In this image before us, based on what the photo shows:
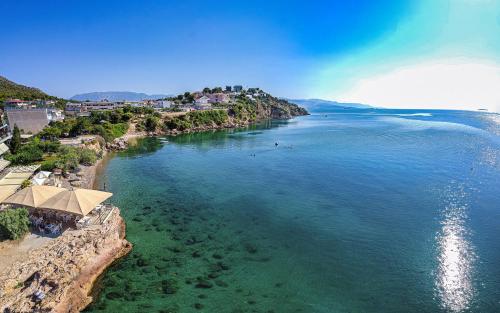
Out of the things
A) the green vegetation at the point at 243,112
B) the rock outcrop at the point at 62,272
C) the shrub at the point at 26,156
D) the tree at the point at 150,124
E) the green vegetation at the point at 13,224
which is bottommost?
the rock outcrop at the point at 62,272

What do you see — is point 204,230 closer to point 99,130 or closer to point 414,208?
point 414,208

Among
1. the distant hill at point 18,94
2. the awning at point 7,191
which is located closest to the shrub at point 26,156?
the awning at point 7,191

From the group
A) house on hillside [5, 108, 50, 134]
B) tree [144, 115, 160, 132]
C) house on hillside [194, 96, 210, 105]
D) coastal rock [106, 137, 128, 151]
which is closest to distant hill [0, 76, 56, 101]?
house on hillside [5, 108, 50, 134]

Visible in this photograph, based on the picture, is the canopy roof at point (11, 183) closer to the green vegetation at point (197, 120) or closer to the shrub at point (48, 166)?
the shrub at point (48, 166)

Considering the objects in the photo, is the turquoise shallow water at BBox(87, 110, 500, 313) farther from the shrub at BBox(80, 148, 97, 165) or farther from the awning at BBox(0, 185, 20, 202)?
the awning at BBox(0, 185, 20, 202)

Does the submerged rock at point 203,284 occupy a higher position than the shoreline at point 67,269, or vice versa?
the shoreline at point 67,269

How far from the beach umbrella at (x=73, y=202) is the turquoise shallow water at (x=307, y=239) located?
4061 mm

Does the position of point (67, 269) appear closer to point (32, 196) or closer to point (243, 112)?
point (32, 196)

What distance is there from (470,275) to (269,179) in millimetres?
24512

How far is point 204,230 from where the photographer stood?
78.9 ft

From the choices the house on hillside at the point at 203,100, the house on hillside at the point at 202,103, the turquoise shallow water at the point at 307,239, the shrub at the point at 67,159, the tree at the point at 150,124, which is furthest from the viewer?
the house on hillside at the point at 203,100

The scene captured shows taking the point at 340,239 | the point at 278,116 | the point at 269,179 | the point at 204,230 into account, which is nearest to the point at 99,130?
the point at 269,179

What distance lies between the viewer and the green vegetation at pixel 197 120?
308ft

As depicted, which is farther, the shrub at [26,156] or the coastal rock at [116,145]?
the coastal rock at [116,145]
